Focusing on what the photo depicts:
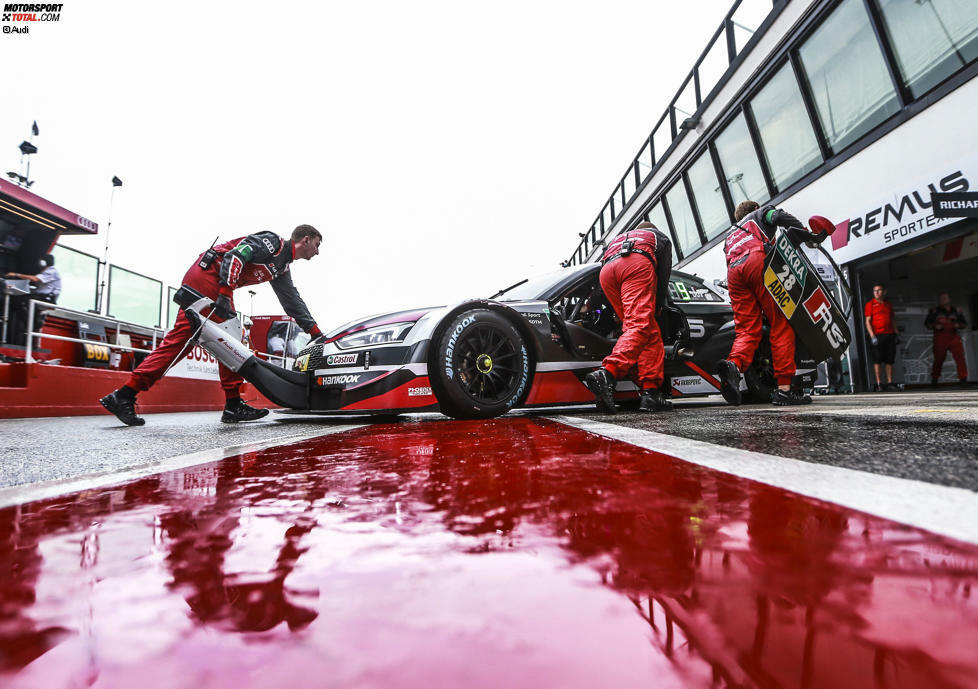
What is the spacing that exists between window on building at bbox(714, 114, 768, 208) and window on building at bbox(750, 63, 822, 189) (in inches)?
15.1

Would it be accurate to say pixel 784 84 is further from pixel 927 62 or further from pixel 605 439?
pixel 605 439

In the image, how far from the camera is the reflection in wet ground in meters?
0.26

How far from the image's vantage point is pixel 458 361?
126 inches

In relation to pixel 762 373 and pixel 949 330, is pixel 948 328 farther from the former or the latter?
pixel 762 373

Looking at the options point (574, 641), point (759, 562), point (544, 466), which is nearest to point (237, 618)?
point (574, 641)

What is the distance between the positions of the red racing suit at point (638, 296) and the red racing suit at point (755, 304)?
0.70 metres

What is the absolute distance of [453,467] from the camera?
3.49 ft

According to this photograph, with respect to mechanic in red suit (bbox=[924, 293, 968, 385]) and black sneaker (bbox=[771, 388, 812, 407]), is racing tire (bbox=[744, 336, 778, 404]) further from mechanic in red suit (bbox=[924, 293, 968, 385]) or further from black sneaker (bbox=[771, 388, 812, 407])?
mechanic in red suit (bbox=[924, 293, 968, 385])

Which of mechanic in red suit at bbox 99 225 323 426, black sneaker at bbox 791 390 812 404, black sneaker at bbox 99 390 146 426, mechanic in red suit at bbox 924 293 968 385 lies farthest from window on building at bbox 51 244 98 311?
mechanic in red suit at bbox 924 293 968 385

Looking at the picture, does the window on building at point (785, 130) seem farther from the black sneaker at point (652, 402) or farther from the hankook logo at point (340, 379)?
the hankook logo at point (340, 379)

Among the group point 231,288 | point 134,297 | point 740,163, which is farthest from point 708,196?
point 134,297

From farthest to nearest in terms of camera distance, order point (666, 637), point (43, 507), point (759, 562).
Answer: point (43, 507), point (759, 562), point (666, 637)

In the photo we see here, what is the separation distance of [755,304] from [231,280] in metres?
3.95

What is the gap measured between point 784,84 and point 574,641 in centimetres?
1090
